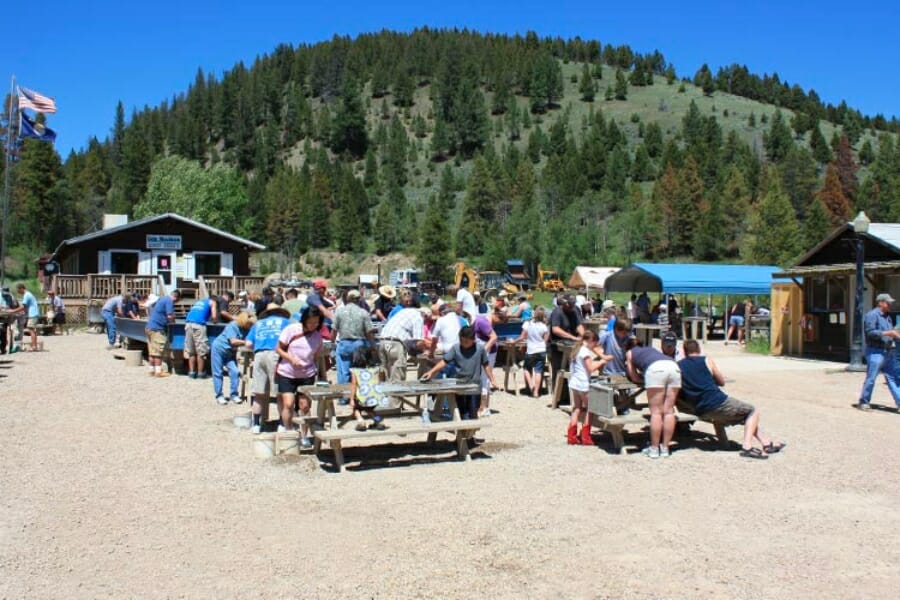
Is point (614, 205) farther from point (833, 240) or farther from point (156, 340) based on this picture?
point (156, 340)

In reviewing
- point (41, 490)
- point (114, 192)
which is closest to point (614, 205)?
point (114, 192)

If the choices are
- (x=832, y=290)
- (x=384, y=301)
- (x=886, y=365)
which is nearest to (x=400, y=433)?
(x=886, y=365)

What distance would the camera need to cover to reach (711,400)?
8.12m

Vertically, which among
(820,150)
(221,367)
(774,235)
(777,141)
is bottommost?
(221,367)

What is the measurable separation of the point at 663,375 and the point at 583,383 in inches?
42.0

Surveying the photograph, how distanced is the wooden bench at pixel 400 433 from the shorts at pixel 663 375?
1.76 meters

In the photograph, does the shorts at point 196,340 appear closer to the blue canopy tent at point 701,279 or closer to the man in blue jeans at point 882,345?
the man in blue jeans at point 882,345

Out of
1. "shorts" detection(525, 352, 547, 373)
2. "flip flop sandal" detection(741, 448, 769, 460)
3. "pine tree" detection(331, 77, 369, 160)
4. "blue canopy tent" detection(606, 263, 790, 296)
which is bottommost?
"flip flop sandal" detection(741, 448, 769, 460)

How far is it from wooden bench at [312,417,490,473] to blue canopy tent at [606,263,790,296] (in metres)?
19.1

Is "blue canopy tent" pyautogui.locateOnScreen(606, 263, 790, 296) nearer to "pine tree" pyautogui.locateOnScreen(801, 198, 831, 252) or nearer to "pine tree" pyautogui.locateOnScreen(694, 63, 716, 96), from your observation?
"pine tree" pyautogui.locateOnScreen(801, 198, 831, 252)

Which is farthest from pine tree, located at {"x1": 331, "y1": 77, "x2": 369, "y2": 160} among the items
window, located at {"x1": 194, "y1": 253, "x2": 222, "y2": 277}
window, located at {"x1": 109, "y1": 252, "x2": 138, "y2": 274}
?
window, located at {"x1": 109, "y1": 252, "x2": 138, "y2": 274}

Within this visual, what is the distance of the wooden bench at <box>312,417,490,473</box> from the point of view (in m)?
7.29

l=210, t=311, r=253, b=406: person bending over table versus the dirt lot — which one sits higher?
l=210, t=311, r=253, b=406: person bending over table

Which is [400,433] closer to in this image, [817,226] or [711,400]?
[711,400]
